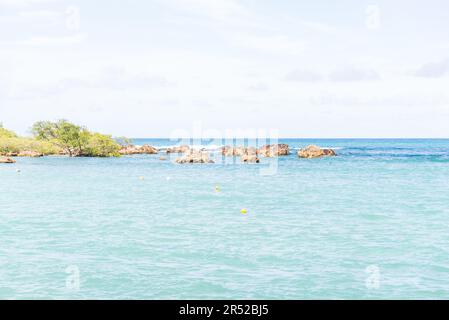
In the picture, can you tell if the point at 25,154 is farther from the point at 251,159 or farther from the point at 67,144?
the point at 251,159

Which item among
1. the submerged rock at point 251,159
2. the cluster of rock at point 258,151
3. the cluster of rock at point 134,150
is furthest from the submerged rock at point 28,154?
the submerged rock at point 251,159

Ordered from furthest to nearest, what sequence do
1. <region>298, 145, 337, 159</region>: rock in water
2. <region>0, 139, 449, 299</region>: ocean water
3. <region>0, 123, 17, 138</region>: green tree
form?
<region>0, 123, 17, 138</region>: green tree → <region>298, 145, 337, 159</region>: rock in water → <region>0, 139, 449, 299</region>: ocean water

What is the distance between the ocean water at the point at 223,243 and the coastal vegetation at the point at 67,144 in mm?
56323

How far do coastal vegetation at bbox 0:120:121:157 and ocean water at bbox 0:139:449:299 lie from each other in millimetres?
56323

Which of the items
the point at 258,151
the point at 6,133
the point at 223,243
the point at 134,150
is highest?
the point at 6,133

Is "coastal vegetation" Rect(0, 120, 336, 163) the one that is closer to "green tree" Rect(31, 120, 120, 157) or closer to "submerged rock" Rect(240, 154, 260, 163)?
"green tree" Rect(31, 120, 120, 157)

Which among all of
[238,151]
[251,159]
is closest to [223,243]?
[251,159]

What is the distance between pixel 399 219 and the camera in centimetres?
3228

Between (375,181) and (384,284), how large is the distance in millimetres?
40088

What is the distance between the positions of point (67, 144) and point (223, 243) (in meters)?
87.8

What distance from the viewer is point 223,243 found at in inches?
974

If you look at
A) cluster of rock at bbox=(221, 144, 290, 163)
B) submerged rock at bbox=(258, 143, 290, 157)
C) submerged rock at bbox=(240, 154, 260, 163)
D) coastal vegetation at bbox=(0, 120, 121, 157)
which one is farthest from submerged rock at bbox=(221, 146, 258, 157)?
coastal vegetation at bbox=(0, 120, 121, 157)

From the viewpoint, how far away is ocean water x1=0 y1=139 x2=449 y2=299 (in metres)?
17.9
